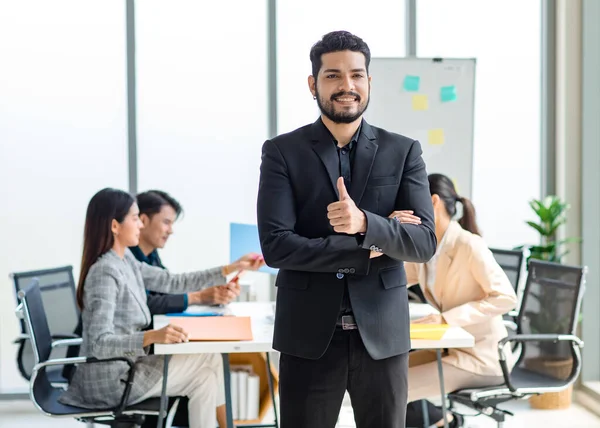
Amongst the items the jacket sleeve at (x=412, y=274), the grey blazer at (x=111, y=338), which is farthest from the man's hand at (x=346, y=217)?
the jacket sleeve at (x=412, y=274)

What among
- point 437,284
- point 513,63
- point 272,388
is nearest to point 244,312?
point 272,388

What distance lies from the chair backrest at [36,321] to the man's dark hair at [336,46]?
1.71 meters

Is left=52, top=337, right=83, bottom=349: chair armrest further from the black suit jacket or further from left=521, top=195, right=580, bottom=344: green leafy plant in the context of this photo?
left=521, top=195, right=580, bottom=344: green leafy plant

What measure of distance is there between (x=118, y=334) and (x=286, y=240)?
4.88 feet

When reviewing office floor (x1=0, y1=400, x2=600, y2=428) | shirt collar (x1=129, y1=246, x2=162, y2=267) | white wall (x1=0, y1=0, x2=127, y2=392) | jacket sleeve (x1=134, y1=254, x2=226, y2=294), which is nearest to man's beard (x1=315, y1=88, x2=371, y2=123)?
jacket sleeve (x1=134, y1=254, x2=226, y2=294)

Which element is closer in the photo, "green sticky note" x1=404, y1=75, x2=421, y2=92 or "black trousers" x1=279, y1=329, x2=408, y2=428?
"black trousers" x1=279, y1=329, x2=408, y2=428

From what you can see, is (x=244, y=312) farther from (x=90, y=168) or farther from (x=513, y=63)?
(x=513, y=63)

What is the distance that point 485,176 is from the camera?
5414 mm

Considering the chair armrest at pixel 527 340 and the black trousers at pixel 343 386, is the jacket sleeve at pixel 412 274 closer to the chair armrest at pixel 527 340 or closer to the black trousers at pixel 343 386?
the chair armrest at pixel 527 340

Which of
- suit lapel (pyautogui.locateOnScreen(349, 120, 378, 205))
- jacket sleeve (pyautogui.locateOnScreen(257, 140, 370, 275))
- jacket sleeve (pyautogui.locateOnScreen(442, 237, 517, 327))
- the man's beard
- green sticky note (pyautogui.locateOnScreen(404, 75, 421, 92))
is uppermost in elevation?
green sticky note (pyautogui.locateOnScreen(404, 75, 421, 92))

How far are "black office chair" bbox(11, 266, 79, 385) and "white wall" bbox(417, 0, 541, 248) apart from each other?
267 centimetres

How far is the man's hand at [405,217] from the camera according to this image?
201cm

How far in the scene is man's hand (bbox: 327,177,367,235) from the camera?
1.88 metres

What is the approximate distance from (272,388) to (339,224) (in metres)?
2.20
